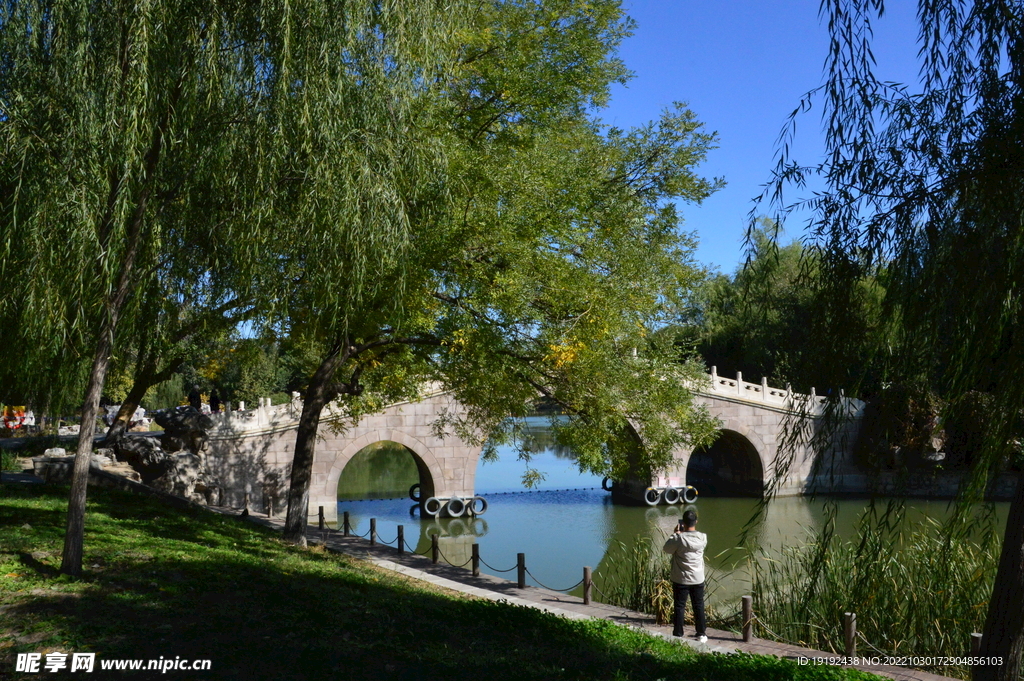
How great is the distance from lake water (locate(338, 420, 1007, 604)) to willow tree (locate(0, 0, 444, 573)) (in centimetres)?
907

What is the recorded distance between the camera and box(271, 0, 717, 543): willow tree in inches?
394

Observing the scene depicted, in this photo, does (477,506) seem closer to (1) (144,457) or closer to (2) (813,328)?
(1) (144,457)

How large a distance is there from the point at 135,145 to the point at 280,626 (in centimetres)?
394

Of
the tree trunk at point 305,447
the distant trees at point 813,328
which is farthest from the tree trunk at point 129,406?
the distant trees at point 813,328

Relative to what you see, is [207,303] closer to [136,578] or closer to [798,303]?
[136,578]

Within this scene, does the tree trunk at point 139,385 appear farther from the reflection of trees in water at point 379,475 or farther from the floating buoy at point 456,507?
the reflection of trees in water at point 379,475

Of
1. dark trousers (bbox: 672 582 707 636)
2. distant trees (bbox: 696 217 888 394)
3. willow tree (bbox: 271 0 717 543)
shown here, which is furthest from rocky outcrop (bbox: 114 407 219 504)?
distant trees (bbox: 696 217 888 394)

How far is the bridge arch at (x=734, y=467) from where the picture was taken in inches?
1117

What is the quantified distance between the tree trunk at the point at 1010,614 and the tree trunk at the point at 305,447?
888cm

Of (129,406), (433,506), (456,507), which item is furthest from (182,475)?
(456,507)

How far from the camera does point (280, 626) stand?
6238 millimetres

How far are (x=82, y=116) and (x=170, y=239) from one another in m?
1.46

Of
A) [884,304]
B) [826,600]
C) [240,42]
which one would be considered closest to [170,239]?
[240,42]

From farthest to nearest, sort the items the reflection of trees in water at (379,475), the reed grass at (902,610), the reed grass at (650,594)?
the reflection of trees in water at (379,475) → the reed grass at (650,594) → the reed grass at (902,610)
